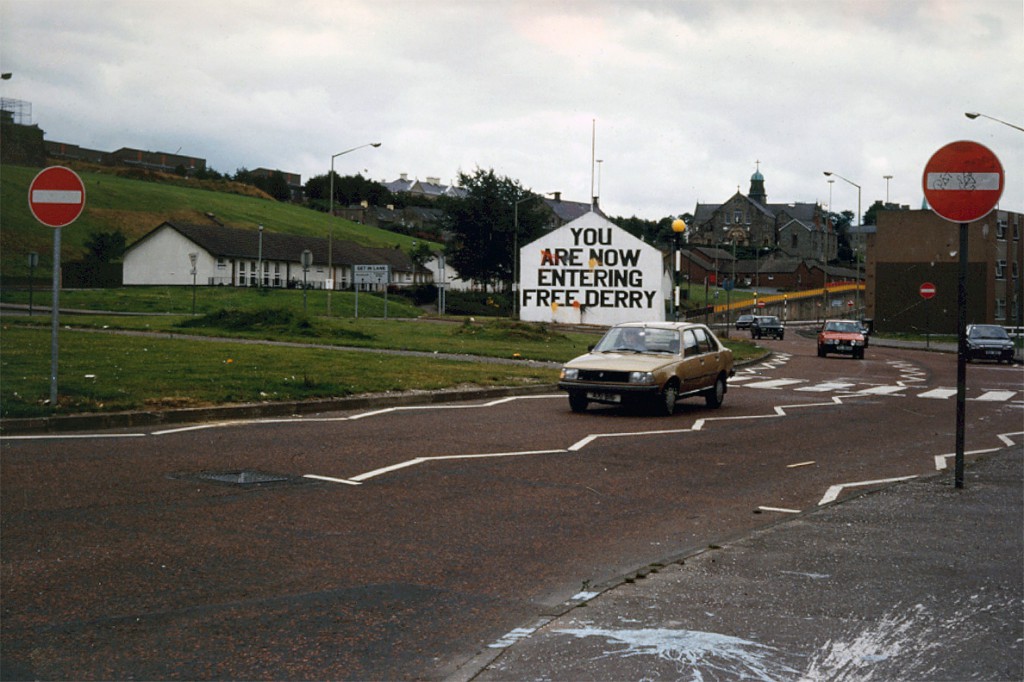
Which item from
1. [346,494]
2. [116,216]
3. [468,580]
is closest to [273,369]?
[346,494]

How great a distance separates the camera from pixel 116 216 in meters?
102

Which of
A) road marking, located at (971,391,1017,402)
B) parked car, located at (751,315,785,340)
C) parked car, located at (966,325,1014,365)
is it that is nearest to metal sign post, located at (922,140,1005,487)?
road marking, located at (971,391,1017,402)

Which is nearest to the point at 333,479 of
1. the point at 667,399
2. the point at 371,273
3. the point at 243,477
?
the point at 243,477

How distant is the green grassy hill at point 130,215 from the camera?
3329 inches

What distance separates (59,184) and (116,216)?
95.4 meters

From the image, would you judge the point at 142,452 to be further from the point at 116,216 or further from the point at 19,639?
the point at 116,216

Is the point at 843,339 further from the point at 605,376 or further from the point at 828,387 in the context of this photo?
the point at 605,376

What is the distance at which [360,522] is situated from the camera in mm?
7910

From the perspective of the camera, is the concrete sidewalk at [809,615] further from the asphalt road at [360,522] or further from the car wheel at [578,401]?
the car wheel at [578,401]

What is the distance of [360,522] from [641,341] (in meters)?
10.8

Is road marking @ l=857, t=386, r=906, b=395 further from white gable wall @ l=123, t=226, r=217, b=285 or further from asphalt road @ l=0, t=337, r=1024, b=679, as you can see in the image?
white gable wall @ l=123, t=226, r=217, b=285

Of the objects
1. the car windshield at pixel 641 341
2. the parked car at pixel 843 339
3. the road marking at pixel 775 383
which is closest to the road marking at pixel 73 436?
the car windshield at pixel 641 341

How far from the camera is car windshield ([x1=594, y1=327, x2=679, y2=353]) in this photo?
17.9 meters

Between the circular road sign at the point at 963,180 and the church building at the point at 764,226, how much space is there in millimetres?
163172
